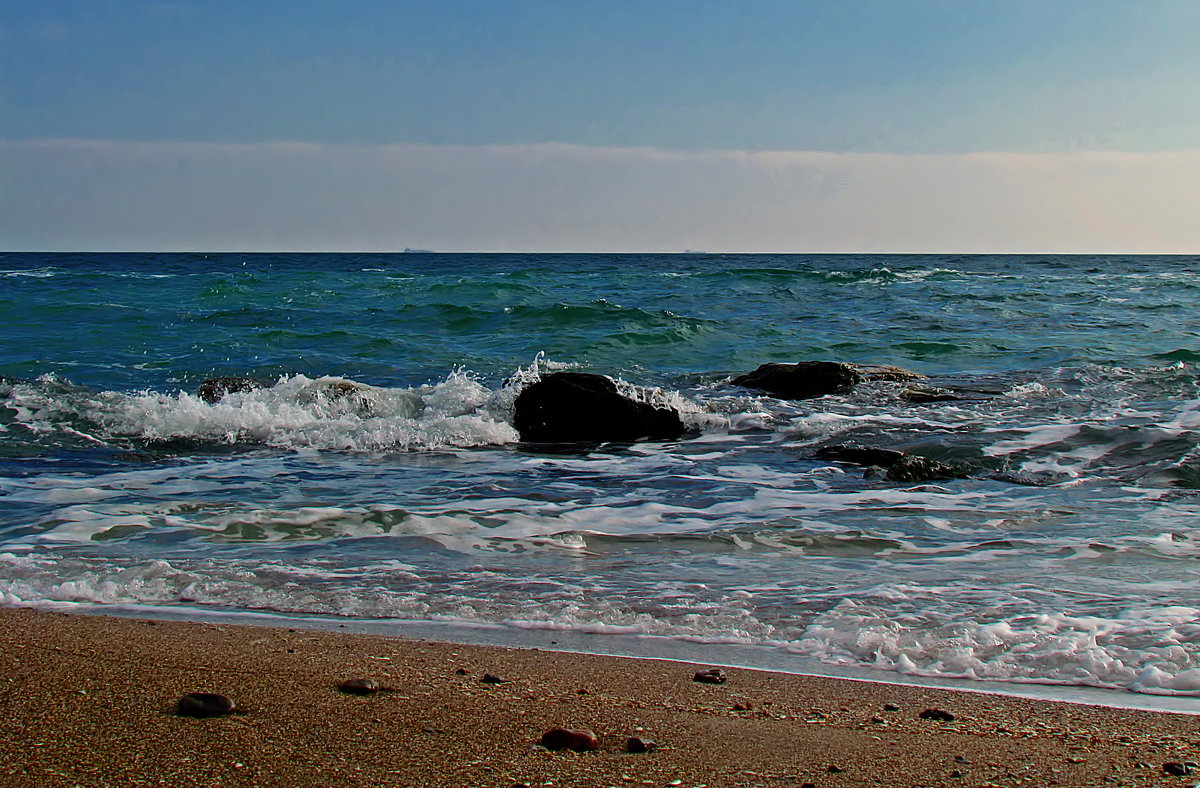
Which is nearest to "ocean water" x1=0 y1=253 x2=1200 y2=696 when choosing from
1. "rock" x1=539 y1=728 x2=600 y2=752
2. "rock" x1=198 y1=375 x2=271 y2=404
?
"rock" x1=198 y1=375 x2=271 y2=404

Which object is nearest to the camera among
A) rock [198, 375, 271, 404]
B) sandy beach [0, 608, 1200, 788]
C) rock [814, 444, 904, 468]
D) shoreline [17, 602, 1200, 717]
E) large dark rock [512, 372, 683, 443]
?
sandy beach [0, 608, 1200, 788]

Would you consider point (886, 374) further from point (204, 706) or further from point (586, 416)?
point (204, 706)

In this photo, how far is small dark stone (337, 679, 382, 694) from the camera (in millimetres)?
2543

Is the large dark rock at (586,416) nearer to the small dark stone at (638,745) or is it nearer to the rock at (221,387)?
the rock at (221,387)

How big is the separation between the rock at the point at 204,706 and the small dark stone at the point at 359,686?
0.95 feet

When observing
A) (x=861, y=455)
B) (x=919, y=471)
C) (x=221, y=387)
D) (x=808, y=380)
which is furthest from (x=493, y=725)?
(x=808, y=380)

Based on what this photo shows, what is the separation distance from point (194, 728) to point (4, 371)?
474 inches

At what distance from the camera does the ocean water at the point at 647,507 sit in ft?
11.4

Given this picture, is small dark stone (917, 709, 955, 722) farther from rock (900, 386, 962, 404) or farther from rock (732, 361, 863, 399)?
rock (732, 361, 863, 399)

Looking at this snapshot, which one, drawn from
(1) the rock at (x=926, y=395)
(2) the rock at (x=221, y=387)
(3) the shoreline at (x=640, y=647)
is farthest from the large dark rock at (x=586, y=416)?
(3) the shoreline at (x=640, y=647)

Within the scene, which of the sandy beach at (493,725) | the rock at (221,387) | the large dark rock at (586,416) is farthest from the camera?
the rock at (221,387)

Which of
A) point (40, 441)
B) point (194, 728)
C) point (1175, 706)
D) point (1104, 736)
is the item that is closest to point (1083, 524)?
point (1175, 706)

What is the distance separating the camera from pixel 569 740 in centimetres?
218

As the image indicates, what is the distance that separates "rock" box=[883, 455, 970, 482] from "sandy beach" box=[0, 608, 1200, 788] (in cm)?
375
